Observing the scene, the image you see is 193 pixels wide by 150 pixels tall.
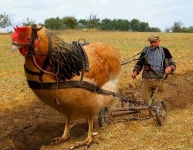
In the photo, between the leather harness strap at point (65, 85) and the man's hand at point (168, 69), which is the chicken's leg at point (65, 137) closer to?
the leather harness strap at point (65, 85)

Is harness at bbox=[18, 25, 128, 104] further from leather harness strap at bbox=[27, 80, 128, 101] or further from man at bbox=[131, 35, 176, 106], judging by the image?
man at bbox=[131, 35, 176, 106]

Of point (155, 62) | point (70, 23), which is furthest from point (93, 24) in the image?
point (155, 62)

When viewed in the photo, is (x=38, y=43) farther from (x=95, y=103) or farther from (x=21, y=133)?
(x=21, y=133)

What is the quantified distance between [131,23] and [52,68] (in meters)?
61.8

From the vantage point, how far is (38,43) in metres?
5.31

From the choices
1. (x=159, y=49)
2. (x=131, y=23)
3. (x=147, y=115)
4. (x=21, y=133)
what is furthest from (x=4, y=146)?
(x=131, y=23)

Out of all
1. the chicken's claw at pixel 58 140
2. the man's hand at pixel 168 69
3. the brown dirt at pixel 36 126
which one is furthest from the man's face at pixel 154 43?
the chicken's claw at pixel 58 140

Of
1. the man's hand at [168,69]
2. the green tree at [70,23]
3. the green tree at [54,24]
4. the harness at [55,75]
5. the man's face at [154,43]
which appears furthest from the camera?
the green tree at [54,24]

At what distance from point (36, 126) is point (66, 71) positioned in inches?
111

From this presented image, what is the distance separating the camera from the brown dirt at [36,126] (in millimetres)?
7328

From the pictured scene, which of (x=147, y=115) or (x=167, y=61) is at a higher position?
(x=167, y=61)

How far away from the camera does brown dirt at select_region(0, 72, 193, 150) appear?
7.33m

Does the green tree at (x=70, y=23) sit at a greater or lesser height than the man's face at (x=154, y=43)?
lesser

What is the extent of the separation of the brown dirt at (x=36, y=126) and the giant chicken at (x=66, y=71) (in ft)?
2.40
